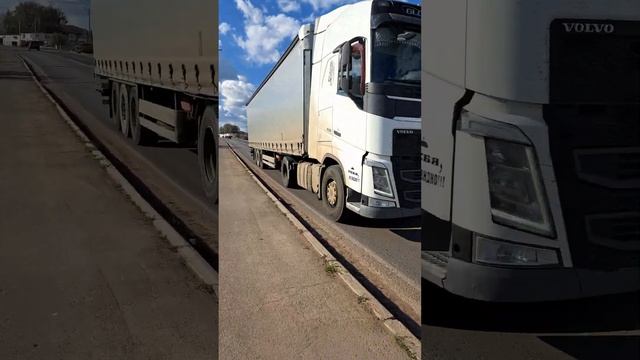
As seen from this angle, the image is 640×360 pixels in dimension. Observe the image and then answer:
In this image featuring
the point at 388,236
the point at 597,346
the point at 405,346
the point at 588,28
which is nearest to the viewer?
the point at 588,28

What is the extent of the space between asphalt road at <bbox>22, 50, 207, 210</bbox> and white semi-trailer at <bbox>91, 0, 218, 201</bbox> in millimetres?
30

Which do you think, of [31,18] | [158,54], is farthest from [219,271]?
[31,18]

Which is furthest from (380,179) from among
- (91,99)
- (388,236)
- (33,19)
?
(33,19)

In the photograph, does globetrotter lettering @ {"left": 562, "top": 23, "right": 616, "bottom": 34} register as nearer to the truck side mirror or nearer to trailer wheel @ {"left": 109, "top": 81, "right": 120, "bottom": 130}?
the truck side mirror

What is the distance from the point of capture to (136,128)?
155 cm

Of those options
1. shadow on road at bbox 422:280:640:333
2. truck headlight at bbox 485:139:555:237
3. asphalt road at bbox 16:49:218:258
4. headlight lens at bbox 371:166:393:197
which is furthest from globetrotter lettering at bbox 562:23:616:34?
asphalt road at bbox 16:49:218:258

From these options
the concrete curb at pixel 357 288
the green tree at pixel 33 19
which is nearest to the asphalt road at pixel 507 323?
the concrete curb at pixel 357 288

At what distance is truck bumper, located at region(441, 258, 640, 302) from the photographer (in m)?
1.19

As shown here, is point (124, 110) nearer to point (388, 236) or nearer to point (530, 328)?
point (388, 236)

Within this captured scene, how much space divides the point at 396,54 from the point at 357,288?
772 mm

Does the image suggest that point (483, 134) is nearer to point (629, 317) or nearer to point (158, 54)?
point (629, 317)

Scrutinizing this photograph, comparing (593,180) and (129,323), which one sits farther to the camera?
(129,323)

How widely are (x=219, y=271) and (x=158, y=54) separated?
0.70m

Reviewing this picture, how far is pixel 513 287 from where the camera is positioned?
1220mm
